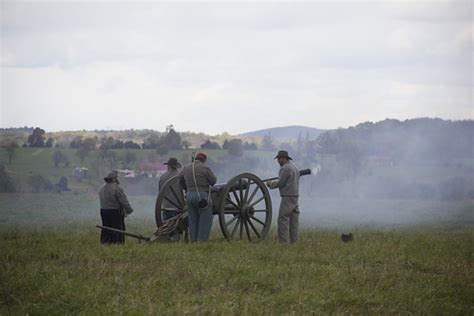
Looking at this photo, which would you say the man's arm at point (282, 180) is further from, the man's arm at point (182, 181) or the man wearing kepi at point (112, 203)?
the man wearing kepi at point (112, 203)

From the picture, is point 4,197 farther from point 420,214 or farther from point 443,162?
point 443,162

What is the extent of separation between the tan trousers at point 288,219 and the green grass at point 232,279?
93cm

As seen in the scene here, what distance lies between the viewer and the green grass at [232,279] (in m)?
8.73

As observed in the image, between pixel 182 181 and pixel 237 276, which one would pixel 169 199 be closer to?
pixel 182 181

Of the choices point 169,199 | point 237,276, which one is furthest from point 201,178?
point 237,276

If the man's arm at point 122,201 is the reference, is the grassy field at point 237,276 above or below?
below

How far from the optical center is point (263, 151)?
63125 mm

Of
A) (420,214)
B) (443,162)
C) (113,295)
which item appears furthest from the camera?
(443,162)

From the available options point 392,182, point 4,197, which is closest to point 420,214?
point 392,182

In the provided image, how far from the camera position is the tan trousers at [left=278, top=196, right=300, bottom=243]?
14.5 m

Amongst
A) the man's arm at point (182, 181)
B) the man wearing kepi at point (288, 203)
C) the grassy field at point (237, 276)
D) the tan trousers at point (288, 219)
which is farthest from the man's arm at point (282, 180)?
the man's arm at point (182, 181)

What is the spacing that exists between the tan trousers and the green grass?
93 cm

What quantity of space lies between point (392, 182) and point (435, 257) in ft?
133

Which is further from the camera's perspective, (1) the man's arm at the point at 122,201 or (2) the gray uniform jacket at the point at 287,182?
(2) the gray uniform jacket at the point at 287,182
